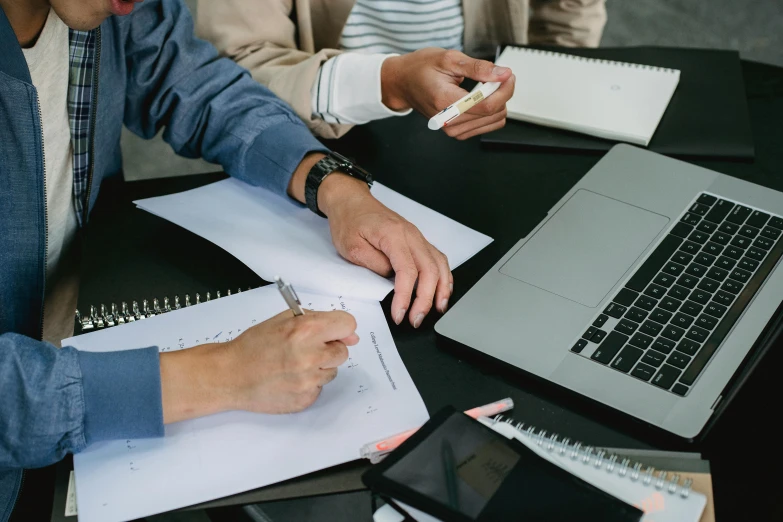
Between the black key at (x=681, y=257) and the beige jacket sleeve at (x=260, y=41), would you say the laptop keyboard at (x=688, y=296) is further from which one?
the beige jacket sleeve at (x=260, y=41)

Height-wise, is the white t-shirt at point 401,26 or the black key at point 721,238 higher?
the white t-shirt at point 401,26

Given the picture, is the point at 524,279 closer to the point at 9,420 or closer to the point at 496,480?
the point at 496,480

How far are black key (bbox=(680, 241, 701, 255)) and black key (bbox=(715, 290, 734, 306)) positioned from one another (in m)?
0.07

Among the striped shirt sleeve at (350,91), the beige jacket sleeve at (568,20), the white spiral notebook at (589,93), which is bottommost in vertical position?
the beige jacket sleeve at (568,20)

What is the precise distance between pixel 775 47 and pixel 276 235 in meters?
2.48

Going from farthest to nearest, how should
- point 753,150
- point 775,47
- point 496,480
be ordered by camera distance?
point 775,47
point 753,150
point 496,480

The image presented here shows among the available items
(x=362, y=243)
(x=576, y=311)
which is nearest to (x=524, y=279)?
(x=576, y=311)

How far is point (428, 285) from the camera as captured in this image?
850 millimetres

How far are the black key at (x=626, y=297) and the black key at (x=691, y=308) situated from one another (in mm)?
48

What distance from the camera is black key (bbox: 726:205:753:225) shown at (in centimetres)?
94

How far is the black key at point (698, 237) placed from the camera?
0.91 meters

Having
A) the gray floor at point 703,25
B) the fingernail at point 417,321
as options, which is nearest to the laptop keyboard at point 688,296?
the fingernail at point 417,321

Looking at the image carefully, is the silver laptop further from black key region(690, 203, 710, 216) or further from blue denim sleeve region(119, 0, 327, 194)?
blue denim sleeve region(119, 0, 327, 194)

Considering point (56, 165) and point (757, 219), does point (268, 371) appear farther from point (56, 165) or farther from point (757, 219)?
point (757, 219)
